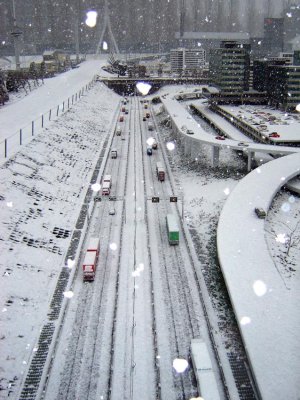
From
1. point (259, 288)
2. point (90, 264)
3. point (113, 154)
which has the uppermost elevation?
point (113, 154)

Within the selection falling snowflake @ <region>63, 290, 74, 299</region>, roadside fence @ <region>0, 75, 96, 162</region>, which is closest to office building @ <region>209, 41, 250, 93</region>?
roadside fence @ <region>0, 75, 96, 162</region>

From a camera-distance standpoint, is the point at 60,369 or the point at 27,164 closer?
the point at 60,369

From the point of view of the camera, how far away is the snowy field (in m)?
22.8

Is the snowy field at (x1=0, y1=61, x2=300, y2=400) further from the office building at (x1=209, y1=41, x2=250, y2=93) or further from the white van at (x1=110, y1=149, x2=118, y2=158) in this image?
the office building at (x1=209, y1=41, x2=250, y2=93)

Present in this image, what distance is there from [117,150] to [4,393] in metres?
45.0

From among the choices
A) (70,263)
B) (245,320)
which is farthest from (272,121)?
(245,320)

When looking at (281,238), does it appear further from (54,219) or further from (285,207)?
(54,219)

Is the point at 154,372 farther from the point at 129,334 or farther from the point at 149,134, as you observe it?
the point at 149,134

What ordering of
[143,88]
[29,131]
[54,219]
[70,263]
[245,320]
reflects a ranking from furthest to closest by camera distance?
[143,88]
[29,131]
[54,219]
[70,263]
[245,320]

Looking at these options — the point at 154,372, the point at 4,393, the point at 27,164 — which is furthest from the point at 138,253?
the point at 27,164

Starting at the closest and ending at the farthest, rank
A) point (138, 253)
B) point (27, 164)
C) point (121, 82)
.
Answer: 1. point (138, 253)
2. point (27, 164)
3. point (121, 82)

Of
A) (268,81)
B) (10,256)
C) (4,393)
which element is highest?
(268,81)

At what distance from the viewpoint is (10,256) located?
1088 inches

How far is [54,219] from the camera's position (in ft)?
116
